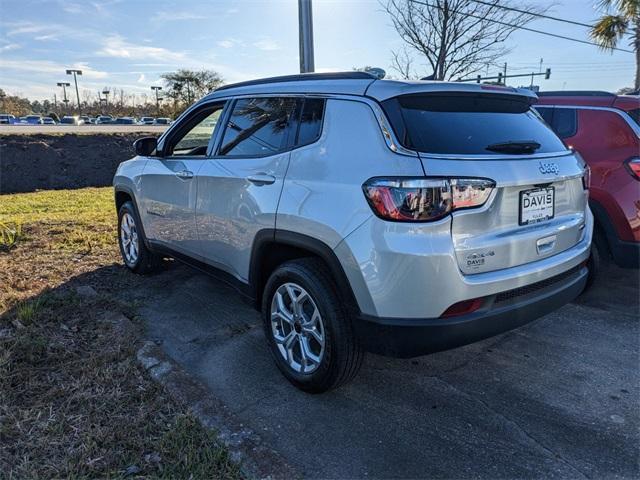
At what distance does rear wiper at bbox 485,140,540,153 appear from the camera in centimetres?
255

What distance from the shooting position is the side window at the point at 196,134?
3904 millimetres

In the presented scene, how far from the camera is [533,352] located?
3.40m

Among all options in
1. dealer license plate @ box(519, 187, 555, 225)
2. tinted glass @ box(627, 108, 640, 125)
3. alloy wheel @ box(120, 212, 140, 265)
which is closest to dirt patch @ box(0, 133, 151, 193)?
alloy wheel @ box(120, 212, 140, 265)

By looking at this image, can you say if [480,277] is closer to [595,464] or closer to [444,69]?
[595,464]

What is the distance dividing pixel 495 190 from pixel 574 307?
96.6 inches

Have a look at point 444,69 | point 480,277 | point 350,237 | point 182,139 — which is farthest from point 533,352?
point 444,69

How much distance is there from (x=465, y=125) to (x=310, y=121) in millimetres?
882

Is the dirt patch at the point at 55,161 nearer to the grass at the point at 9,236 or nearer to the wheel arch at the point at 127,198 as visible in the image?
the grass at the point at 9,236

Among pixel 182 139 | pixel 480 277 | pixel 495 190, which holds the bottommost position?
pixel 480 277

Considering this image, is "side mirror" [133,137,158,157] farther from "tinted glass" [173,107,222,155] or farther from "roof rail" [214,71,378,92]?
"roof rail" [214,71,378,92]

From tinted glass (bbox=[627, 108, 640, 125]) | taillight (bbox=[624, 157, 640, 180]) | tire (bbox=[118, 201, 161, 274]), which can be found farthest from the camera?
tire (bbox=[118, 201, 161, 274])

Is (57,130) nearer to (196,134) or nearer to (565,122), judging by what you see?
(196,134)

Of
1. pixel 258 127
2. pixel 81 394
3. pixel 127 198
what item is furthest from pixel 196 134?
pixel 81 394

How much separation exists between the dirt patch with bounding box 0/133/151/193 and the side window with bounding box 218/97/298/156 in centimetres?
1104
